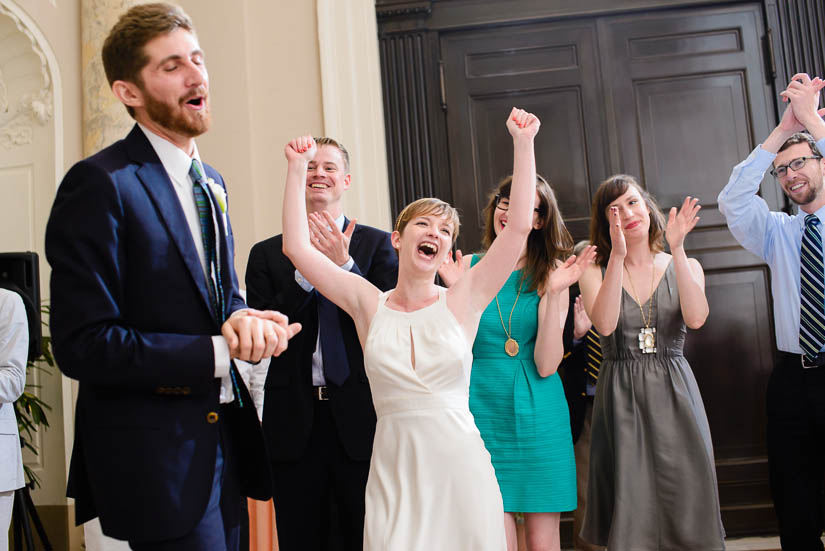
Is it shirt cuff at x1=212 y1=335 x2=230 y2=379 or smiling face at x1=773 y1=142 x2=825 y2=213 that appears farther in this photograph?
smiling face at x1=773 y1=142 x2=825 y2=213

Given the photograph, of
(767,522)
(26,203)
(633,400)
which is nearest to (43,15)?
(26,203)

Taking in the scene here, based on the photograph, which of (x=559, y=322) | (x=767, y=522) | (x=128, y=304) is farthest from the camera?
(x=767, y=522)

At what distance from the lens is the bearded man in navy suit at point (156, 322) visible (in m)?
1.34

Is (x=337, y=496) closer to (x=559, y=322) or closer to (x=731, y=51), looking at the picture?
(x=559, y=322)

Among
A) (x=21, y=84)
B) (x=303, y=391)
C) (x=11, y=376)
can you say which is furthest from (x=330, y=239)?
(x=21, y=84)

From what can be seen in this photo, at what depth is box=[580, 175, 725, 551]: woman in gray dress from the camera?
9.43 feet

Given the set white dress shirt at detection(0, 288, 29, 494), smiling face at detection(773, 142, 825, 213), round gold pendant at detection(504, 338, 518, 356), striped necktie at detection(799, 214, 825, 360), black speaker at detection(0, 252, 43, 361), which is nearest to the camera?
round gold pendant at detection(504, 338, 518, 356)

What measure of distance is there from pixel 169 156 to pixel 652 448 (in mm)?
2230

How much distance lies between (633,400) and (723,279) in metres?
1.94

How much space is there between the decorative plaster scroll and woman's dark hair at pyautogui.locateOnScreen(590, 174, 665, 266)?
350cm

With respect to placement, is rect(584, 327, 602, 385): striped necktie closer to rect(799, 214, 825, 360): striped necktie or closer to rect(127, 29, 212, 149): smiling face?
rect(799, 214, 825, 360): striped necktie

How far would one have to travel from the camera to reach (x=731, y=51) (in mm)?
4703

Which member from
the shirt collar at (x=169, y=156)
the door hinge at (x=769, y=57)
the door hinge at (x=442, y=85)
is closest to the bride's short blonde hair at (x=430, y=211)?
the shirt collar at (x=169, y=156)

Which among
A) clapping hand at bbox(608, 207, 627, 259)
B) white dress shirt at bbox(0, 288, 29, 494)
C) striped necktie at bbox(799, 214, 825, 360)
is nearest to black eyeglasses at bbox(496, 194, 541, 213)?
clapping hand at bbox(608, 207, 627, 259)
